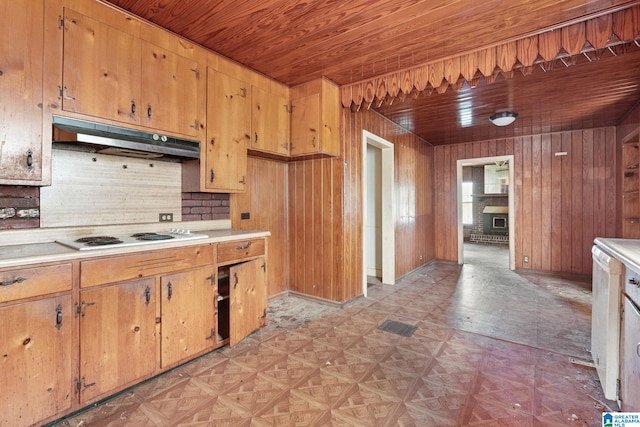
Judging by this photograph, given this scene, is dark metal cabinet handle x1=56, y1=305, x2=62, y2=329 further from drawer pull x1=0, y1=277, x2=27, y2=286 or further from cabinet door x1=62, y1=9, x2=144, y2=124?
cabinet door x1=62, y1=9, x2=144, y2=124

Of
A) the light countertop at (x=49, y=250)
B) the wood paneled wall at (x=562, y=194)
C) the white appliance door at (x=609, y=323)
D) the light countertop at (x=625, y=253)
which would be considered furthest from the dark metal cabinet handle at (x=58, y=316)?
the wood paneled wall at (x=562, y=194)

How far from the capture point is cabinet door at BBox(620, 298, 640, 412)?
53.7 inches

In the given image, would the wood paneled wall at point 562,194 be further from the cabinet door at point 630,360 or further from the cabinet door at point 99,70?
the cabinet door at point 99,70

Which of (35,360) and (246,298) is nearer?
(35,360)

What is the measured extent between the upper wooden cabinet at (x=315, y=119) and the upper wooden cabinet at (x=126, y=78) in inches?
43.7

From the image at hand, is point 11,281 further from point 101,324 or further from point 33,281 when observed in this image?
point 101,324

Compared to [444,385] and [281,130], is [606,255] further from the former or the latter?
[281,130]

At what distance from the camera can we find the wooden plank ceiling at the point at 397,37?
202cm

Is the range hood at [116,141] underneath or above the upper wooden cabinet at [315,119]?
underneath

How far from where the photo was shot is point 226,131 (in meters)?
2.69

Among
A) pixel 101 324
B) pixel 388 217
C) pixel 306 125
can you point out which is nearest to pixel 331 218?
pixel 306 125

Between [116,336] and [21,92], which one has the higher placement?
[21,92]

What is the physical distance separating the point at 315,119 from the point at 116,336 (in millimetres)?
2534

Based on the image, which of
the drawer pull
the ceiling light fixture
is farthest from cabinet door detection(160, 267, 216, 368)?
the ceiling light fixture
